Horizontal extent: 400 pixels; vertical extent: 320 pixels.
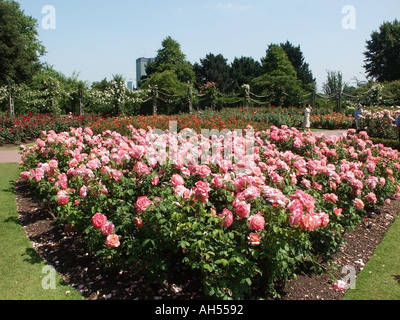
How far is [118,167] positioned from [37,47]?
39.5 metres

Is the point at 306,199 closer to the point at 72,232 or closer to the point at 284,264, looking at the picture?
the point at 284,264

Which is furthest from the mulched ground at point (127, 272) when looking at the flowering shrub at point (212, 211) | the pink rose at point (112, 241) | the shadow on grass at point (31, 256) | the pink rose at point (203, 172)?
the pink rose at point (203, 172)

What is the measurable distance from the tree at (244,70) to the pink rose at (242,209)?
132 feet

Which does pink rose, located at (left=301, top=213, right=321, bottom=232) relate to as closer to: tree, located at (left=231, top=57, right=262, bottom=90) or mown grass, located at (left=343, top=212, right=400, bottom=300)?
mown grass, located at (left=343, top=212, right=400, bottom=300)

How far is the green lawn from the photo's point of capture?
3.06 metres

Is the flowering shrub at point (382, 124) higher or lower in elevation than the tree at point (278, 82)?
lower

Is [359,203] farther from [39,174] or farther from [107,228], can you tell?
[39,174]

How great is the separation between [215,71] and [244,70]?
3652mm

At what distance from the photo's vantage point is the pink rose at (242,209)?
2750mm

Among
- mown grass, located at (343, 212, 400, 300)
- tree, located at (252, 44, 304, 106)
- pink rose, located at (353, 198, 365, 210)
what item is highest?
tree, located at (252, 44, 304, 106)

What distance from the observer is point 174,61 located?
141 feet

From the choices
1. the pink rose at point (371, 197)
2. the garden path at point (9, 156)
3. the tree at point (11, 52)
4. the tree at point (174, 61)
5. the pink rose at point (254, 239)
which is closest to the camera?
the pink rose at point (254, 239)

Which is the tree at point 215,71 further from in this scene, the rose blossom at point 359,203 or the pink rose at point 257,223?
the pink rose at point 257,223

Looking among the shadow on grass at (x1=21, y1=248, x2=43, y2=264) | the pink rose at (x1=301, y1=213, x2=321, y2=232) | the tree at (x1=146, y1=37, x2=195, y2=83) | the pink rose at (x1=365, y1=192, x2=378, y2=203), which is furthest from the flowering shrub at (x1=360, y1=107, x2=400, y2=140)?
the tree at (x1=146, y1=37, x2=195, y2=83)
